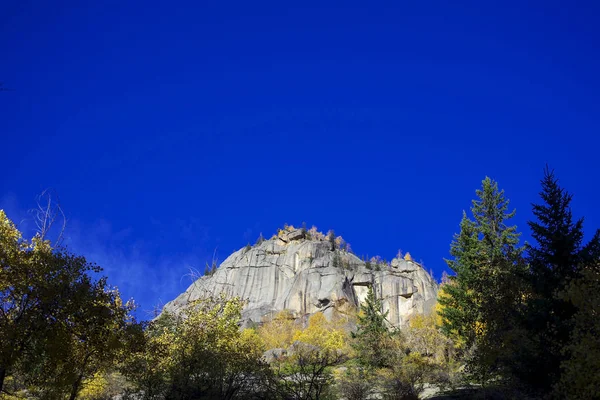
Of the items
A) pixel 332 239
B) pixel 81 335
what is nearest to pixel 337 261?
pixel 332 239

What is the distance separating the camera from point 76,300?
1630 centimetres

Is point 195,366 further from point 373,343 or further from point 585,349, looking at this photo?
point 373,343

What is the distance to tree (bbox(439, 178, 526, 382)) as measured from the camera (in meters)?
24.9

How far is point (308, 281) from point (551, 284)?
87.9 m

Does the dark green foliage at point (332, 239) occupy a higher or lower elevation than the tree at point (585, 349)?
higher

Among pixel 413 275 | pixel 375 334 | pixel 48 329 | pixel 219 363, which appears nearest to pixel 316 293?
pixel 413 275

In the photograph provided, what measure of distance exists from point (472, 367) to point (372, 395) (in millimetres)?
6483

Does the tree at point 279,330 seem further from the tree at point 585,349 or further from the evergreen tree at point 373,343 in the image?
the tree at point 585,349

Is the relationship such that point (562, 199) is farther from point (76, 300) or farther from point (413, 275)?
point (413, 275)

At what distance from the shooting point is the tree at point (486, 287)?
24906mm

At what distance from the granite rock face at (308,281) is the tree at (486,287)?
48810mm

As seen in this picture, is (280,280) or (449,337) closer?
(449,337)

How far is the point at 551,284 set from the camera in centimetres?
1973

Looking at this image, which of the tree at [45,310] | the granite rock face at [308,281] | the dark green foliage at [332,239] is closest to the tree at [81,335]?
the tree at [45,310]
